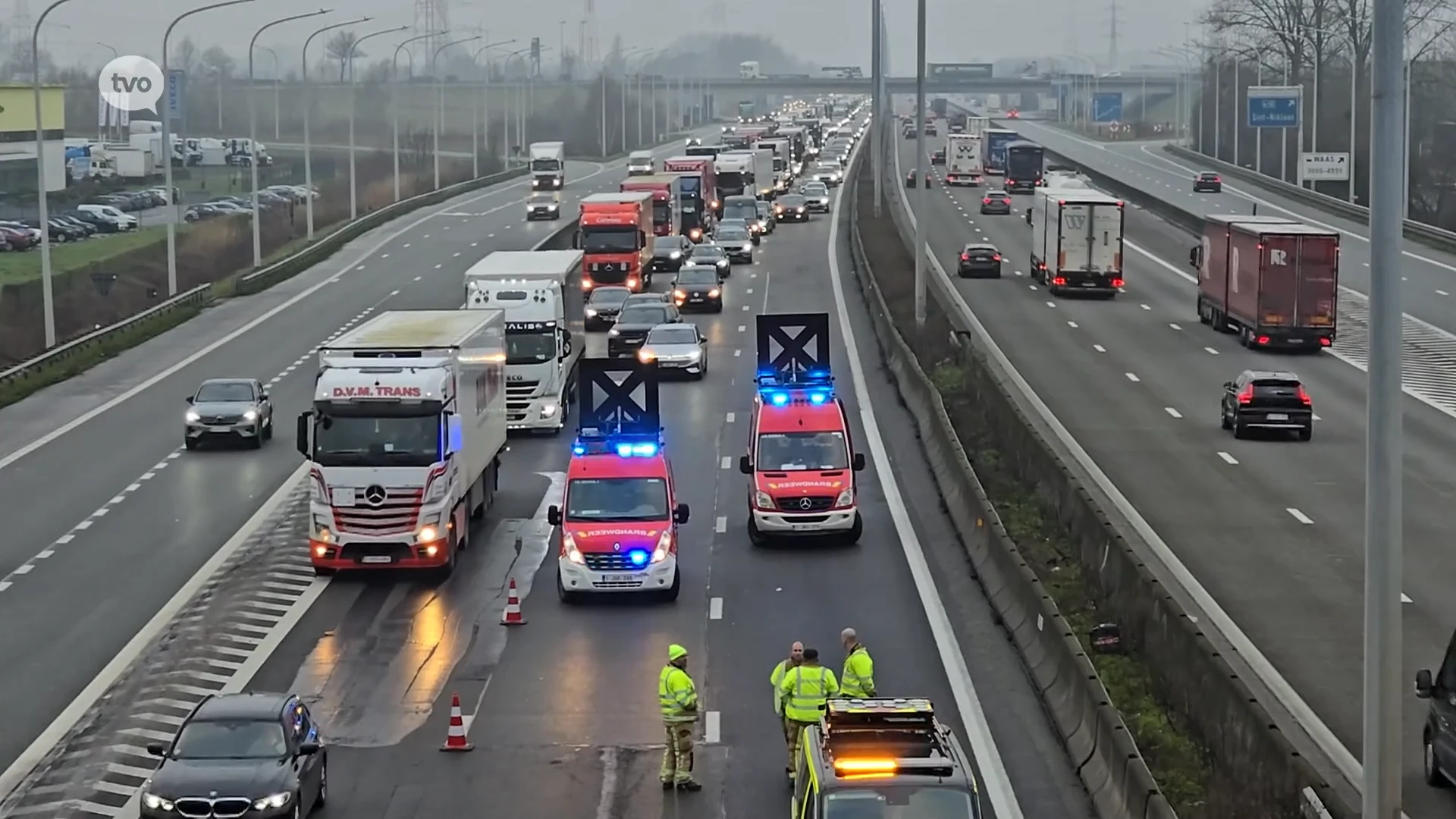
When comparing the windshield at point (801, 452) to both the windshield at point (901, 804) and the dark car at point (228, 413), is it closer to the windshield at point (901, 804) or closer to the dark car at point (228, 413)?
the dark car at point (228, 413)

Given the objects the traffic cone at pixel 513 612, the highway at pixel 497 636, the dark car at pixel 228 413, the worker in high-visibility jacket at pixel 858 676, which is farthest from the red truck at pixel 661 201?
the worker in high-visibility jacket at pixel 858 676

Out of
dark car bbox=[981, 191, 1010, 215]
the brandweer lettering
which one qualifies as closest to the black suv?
dark car bbox=[981, 191, 1010, 215]

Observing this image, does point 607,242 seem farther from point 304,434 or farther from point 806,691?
point 806,691

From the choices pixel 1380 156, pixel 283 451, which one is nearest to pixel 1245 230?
pixel 283 451

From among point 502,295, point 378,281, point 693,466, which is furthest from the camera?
point 378,281

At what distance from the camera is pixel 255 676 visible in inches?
930

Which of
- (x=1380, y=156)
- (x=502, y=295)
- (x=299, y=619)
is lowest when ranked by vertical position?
(x=299, y=619)

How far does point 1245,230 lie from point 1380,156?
1622 inches

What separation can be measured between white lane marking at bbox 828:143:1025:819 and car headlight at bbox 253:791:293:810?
6021 millimetres

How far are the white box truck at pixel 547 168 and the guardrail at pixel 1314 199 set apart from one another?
4127 cm

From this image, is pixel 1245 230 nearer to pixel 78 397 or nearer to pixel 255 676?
pixel 78 397

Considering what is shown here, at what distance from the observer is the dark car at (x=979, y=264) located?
71438mm

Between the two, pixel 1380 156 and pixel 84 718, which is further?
pixel 84 718

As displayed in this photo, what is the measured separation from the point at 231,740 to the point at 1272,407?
2647 cm
